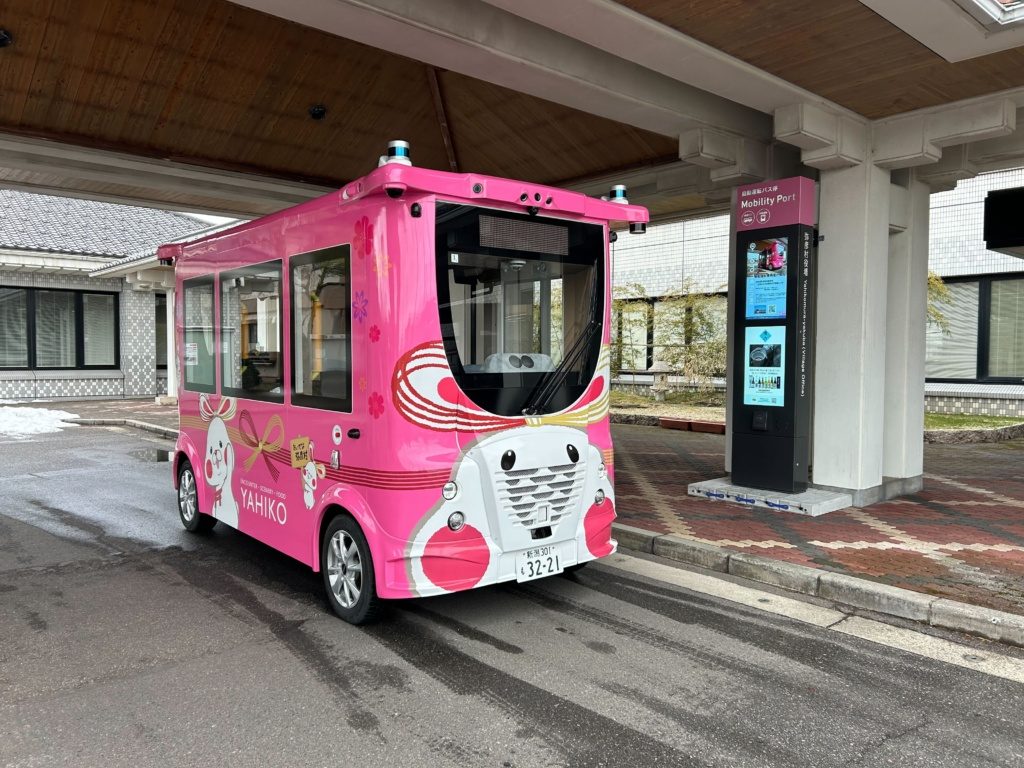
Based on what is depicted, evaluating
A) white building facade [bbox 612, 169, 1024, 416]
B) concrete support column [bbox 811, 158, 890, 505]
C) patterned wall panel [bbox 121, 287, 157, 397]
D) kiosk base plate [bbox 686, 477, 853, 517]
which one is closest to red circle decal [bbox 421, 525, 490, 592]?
kiosk base plate [bbox 686, 477, 853, 517]

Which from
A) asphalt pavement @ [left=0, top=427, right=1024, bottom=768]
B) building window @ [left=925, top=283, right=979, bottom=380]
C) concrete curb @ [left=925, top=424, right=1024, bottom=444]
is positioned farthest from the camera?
building window @ [left=925, top=283, right=979, bottom=380]

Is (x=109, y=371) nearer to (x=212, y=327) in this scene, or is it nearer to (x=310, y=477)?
(x=212, y=327)

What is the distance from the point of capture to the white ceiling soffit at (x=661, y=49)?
5.53 meters

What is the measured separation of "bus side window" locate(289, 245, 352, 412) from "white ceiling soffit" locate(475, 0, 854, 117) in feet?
7.23

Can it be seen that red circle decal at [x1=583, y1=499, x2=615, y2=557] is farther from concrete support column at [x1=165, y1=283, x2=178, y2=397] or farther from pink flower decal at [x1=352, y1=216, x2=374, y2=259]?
concrete support column at [x1=165, y1=283, x2=178, y2=397]

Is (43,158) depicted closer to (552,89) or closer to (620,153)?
(552,89)

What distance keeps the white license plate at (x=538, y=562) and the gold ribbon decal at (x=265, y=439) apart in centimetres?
205

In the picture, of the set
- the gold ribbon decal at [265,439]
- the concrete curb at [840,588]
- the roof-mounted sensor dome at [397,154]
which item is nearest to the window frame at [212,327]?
the gold ribbon decal at [265,439]

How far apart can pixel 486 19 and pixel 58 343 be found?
2269 cm

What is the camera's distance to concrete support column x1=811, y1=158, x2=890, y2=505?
787 centimetres

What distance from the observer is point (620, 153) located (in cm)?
1012

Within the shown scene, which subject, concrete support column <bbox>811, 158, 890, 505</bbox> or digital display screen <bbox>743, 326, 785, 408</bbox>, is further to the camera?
digital display screen <bbox>743, 326, 785, 408</bbox>

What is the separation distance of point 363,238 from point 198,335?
10.2 feet

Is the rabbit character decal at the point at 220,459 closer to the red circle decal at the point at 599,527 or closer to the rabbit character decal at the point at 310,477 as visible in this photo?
the rabbit character decal at the point at 310,477
